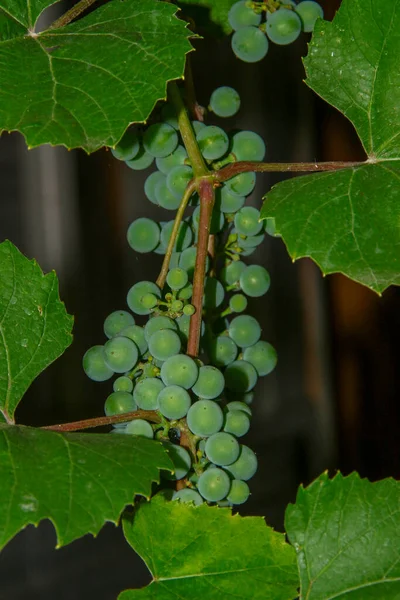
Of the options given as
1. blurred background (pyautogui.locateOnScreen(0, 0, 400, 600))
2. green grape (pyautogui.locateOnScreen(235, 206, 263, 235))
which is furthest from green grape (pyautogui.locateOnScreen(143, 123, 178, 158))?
blurred background (pyautogui.locateOnScreen(0, 0, 400, 600))

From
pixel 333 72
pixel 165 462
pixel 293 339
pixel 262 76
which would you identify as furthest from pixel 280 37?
pixel 293 339

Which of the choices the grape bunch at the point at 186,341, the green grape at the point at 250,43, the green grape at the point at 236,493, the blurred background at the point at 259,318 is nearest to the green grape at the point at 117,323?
the grape bunch at the point at 186,341

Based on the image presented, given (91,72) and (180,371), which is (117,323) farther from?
(91,72)

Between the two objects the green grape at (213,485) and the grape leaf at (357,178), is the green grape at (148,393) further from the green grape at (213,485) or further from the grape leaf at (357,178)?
the grape leaf at (357,178)

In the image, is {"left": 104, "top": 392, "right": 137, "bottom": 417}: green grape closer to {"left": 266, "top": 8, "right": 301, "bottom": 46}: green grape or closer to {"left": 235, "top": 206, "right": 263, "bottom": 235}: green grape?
{"left": 235, "top": 206, "right": 263, "bottom": 235}: green grape

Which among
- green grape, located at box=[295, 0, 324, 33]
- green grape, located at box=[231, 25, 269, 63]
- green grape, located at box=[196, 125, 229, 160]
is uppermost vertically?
green grape, located at box=[295, 0, 324, 33]

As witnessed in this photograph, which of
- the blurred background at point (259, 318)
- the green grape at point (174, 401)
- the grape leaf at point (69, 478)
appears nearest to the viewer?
the grape leaf at point (69, 478)
